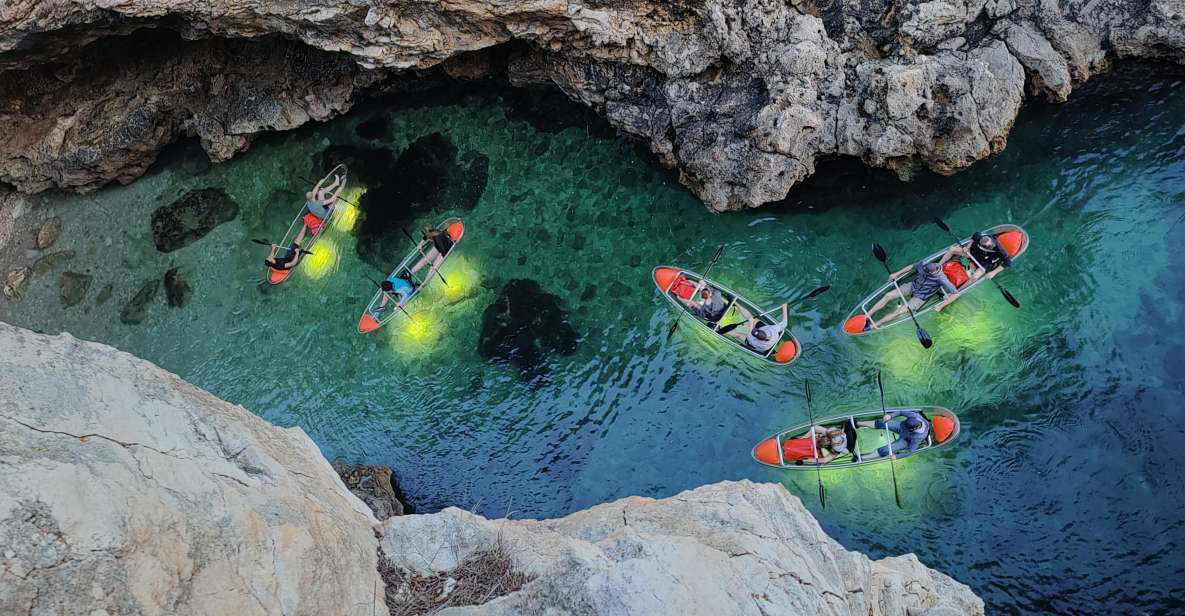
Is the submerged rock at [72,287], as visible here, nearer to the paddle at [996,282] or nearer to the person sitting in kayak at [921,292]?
the person sitting in kayak at [921,292]

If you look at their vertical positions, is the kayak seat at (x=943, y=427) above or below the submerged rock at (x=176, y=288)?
above

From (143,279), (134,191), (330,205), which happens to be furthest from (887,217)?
(134,191)

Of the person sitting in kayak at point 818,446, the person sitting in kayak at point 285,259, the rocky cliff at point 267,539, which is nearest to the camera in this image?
the rocky cliff at point 267,539

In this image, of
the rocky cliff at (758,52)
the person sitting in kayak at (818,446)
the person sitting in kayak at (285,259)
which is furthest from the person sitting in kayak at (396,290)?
the person sitting in kayak at (818,446)

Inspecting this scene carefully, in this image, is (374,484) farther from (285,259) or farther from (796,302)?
(796,302)

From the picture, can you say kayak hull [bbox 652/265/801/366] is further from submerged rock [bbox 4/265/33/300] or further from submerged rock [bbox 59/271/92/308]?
submerged rock [bbox 4/265/33/300]

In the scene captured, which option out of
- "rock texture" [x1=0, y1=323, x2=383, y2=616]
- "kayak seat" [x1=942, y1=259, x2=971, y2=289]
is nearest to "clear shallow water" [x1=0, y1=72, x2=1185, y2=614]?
"kayak seat" [x1=942, y1=259, x2=971, y2=289]

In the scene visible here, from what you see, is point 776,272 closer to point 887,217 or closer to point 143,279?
point 887,217
